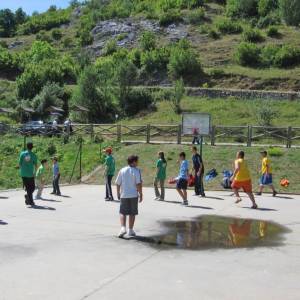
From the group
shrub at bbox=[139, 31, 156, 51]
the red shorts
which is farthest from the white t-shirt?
shrub at bbox=[139, 31, 156, 51]

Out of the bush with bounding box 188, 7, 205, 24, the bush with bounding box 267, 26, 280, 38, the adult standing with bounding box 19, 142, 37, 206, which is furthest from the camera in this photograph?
the bush with bounding box 188, 7, 205, 24

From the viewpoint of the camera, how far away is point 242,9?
322 feet

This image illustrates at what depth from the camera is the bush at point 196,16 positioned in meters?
88.9

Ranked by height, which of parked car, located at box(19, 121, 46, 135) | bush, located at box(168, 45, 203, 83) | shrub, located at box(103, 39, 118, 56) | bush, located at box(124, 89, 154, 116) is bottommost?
parked car, located at box(19, 121, 46, 135)

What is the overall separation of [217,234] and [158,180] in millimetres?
7139

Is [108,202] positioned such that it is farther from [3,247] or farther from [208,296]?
[208,296]

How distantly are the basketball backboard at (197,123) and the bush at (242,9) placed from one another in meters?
74.4

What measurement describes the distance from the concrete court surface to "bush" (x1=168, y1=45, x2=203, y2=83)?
172 ft

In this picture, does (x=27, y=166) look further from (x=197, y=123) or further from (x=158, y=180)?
(x=197, y=123)

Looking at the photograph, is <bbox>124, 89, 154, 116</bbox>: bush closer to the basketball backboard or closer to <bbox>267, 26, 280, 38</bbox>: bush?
the basketball backboard

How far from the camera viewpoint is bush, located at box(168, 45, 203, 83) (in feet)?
214

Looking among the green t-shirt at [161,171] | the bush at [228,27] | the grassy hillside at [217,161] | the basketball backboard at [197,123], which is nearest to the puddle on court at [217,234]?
the green t-shirt at [161,171]

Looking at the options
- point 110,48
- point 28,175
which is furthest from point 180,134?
point 110,48

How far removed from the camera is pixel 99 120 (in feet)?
175
